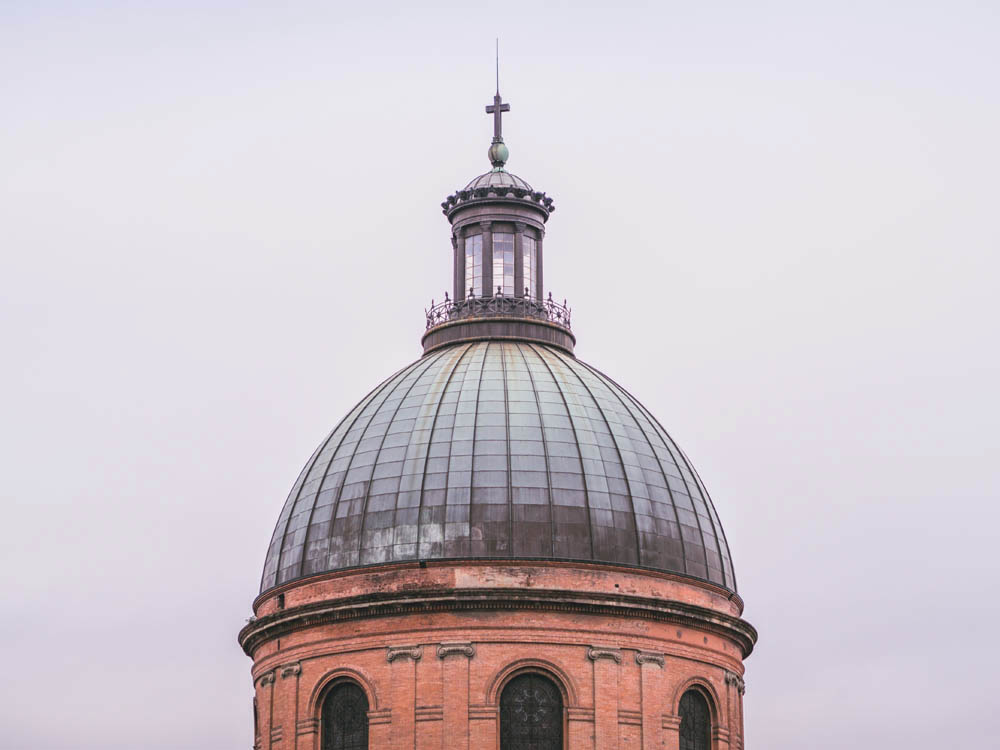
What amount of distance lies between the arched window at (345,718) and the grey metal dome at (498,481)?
3.28 meters

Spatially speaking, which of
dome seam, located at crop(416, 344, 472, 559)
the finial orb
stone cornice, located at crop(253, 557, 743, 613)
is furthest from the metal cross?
stone cornice, located at crop(253, 557, 743, 613)

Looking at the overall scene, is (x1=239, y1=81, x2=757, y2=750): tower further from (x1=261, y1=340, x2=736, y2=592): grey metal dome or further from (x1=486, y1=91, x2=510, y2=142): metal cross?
(x1=486, y1=91, x2=510, y2=142): metal cross

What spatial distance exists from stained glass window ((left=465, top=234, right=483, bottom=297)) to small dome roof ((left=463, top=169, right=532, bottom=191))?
1.60m

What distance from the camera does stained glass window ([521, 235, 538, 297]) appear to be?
68.9m

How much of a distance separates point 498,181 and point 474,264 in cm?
A: 273

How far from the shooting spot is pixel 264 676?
63.9 metres

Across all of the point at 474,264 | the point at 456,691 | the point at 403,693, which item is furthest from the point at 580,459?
the point at 474,264

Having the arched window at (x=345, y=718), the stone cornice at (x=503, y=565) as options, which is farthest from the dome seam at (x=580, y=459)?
the arched window at (x=345, y=718)

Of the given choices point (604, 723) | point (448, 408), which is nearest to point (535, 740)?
point (604, 723)

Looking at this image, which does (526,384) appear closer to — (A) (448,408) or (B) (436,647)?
(A) (448,408)

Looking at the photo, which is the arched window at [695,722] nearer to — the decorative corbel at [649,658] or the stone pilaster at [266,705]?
the decorative corbel at [649,658]

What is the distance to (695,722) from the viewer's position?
62.1 m

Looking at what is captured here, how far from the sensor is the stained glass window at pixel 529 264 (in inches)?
2712

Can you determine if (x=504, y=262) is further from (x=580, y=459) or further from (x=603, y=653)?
(x=603, y=653)
